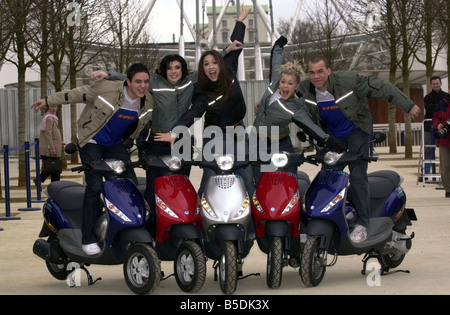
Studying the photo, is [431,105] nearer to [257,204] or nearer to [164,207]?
[257,204]

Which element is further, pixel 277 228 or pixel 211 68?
pixel 211 68

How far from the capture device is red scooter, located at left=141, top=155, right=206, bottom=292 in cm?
788

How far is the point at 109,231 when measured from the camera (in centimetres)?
809

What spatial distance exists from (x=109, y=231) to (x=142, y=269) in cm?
45

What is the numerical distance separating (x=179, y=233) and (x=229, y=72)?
5.84 ft

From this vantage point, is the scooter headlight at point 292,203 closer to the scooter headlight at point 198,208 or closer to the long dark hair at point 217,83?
the scooter headlight at point 198,208

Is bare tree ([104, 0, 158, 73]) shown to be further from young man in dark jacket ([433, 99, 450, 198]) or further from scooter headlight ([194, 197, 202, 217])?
scooter headlight ([194, 197, 202, 217])

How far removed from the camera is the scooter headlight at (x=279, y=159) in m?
8.14

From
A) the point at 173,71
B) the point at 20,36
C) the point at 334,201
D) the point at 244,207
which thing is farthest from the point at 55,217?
the point at 20,36

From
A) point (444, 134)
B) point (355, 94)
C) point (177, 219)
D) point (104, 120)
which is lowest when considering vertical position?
point (177, 219)

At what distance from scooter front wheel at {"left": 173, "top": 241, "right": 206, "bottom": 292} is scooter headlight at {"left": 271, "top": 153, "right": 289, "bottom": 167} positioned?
95 centimetres

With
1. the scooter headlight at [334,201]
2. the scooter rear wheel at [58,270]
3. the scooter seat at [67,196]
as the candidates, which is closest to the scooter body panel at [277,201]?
the scooter headlight at [334,201]
